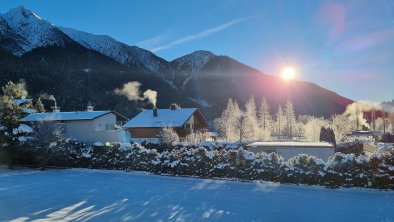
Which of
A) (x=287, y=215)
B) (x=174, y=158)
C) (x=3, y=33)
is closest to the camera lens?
(x=287, y=215)

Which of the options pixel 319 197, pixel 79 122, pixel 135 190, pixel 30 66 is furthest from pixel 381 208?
pixel 30 66

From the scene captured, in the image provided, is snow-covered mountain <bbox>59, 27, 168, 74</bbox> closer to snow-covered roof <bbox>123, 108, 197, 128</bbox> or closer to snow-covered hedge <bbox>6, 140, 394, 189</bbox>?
snow-covered roof <bbox>123, 108, 197, 128</bbox>

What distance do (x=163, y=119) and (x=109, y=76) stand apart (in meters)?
83.0

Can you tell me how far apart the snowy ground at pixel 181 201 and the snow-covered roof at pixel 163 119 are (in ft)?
88.1

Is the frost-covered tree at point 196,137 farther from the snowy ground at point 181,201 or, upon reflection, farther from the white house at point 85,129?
the snowy ground at point 181,201

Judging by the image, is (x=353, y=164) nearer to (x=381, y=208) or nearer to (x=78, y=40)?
(x=381, y=208)

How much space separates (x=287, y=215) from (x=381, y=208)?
12.2ft

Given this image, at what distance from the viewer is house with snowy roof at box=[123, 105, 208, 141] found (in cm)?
4622

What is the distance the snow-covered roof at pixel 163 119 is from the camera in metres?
46.4

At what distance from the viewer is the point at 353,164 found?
54.8ft

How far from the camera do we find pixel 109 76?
125 metres

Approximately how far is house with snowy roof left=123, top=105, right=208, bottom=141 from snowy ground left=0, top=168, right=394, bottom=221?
26.6 meters

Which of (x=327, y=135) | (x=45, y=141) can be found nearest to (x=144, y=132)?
(x=45, y=141)

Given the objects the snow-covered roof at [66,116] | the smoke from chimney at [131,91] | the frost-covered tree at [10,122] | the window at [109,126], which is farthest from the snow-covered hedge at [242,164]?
the smoke from chimney at [131,91]
